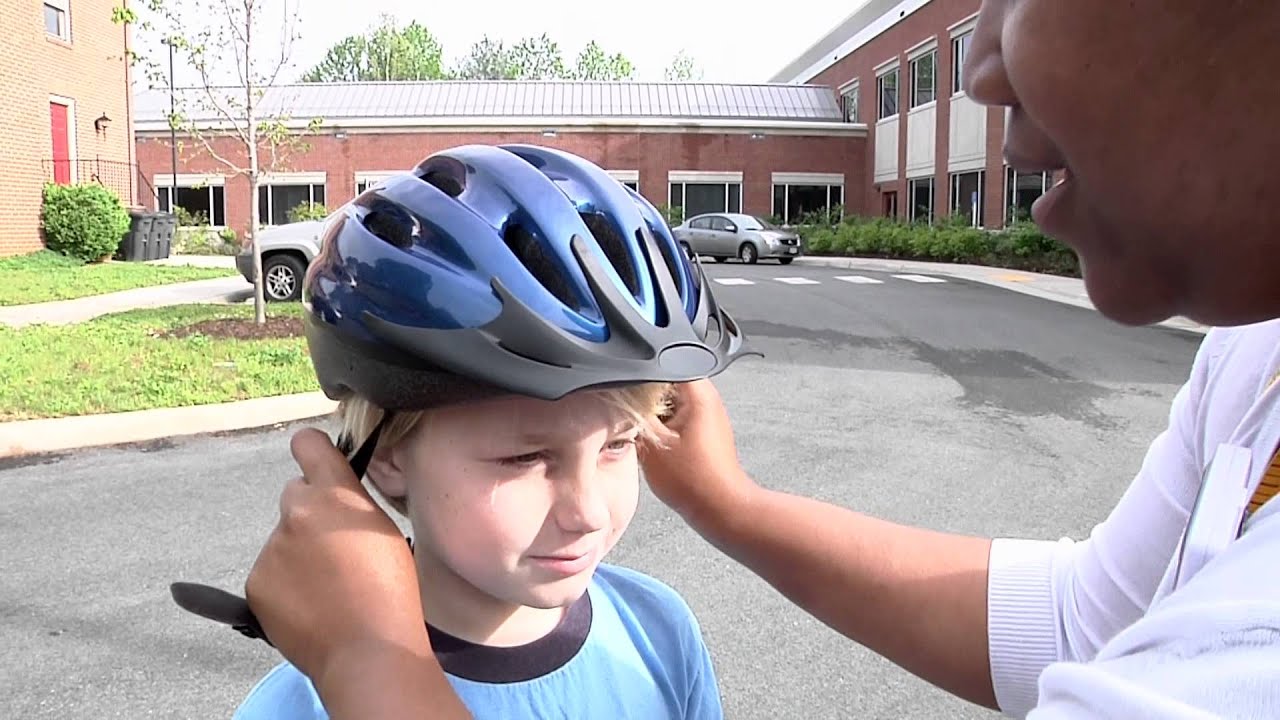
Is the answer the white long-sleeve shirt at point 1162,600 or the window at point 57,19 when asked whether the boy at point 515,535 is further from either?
the window at point 57,19

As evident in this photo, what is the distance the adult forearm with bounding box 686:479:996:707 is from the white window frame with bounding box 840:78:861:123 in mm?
41743

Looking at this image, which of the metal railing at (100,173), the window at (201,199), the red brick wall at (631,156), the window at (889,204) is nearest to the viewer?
the metal railing at (100,173)

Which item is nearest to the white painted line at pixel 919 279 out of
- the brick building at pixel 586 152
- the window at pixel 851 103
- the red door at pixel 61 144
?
the brick building at pixel 586 152

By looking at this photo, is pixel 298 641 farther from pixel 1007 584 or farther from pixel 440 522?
pixel 1007 584

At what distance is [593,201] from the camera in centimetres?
148

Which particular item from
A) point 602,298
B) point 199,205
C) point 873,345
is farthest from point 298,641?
point 199,205

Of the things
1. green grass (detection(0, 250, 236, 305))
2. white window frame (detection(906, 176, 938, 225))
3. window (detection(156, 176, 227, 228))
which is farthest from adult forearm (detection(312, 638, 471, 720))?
window (detection(156, 176, 227, 228))

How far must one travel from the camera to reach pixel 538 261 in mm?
1392

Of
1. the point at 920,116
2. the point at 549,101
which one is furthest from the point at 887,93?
the point at 549,101

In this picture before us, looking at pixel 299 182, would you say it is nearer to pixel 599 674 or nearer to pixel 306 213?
pixel 306 213

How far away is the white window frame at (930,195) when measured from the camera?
34.7m

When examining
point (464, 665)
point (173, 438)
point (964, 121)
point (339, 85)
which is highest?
Answer: point (339, 85)

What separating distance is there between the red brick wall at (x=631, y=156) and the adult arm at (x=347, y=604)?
127 ft

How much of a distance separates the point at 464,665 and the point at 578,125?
39549 mm
